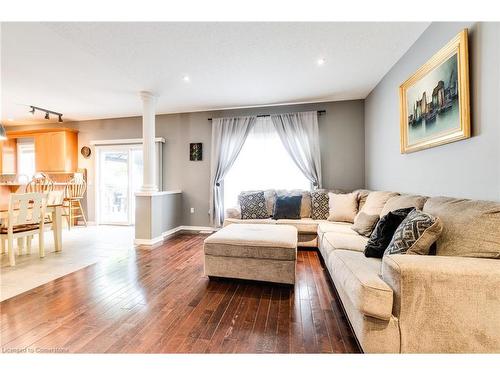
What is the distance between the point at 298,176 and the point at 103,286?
137 inches

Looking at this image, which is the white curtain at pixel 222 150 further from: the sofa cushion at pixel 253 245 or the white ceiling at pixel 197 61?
the sofa cushion at pixel 253 245

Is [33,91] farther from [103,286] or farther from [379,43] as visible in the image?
[379,43]

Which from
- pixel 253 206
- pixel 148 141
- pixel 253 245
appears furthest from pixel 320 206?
pixel 148 141

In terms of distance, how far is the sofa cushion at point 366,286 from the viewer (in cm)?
121

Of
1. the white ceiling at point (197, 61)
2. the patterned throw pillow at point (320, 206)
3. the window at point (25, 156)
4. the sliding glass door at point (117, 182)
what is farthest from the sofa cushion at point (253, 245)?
the window at point (25, 156)

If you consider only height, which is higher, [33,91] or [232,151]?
[33,91]

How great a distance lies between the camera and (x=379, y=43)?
2.49 m

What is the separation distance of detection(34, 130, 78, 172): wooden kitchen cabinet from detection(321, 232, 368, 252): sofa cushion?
19.8ft

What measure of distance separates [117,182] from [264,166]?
365 centimetres

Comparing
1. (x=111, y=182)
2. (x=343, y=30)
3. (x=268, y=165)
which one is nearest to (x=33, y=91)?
(x=111, y=182)

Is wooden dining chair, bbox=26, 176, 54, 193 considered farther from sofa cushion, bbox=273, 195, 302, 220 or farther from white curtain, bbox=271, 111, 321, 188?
white curtain, bbox=271, 111, 321, 188

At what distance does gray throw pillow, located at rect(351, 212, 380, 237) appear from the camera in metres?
2.49

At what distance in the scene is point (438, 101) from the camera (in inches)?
79.7

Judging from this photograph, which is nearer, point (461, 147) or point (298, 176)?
point (461, 147)
